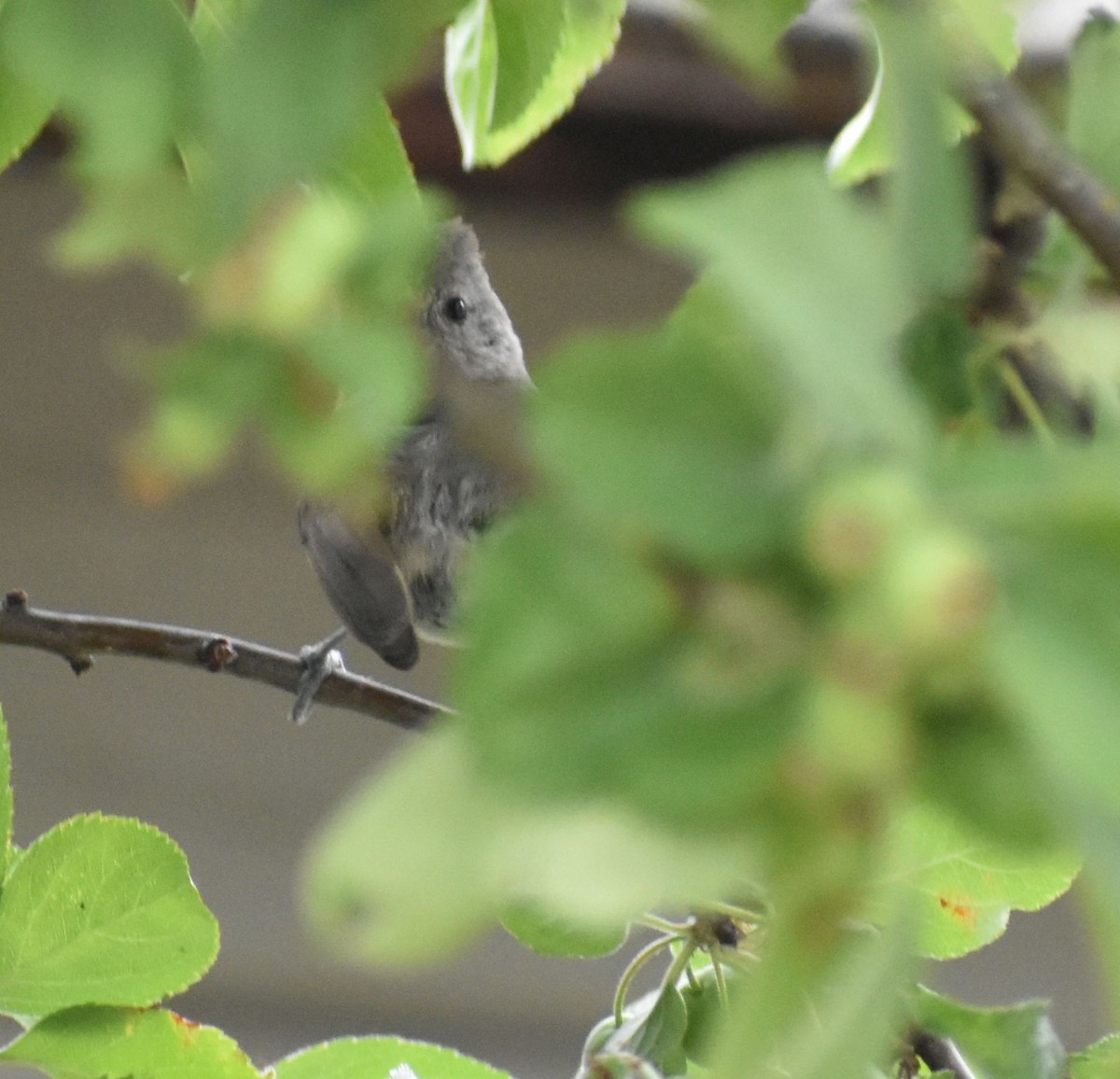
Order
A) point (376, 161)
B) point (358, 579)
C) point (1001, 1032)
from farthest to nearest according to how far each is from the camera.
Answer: point (358, 579) → point (1001, 1032) → point (376, 161)

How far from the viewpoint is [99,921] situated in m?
0.30

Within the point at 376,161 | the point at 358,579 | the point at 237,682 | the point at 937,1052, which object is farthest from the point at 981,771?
the point at 237,682

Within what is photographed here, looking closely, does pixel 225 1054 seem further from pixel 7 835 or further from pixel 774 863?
pixel 774 863

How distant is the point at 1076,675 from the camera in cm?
9

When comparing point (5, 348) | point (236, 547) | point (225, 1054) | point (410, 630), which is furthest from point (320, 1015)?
point (225, 1054)

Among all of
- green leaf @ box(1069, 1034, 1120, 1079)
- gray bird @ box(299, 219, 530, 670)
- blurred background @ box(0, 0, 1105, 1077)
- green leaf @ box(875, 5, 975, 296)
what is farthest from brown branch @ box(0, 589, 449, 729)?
blurred background @ box(0, 0, 1105, 1077)

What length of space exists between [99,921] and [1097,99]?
9.6 inches

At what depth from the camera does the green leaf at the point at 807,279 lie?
0.09 metres

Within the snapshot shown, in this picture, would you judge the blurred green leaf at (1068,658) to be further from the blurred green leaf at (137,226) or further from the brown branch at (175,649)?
the brown branch at (175,649)

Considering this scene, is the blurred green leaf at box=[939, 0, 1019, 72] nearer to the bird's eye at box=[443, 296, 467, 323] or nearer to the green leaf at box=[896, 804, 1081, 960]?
the green leaf at box=[896, 804, 1081, 960]

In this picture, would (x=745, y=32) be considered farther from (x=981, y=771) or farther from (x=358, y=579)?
(x=358, y=579)

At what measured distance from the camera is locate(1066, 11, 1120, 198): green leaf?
16cm

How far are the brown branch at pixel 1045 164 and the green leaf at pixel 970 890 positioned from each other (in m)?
0.16

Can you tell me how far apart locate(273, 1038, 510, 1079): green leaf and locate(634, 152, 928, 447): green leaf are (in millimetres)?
281
